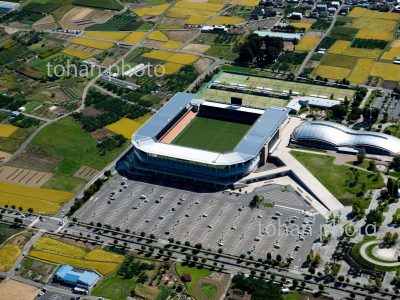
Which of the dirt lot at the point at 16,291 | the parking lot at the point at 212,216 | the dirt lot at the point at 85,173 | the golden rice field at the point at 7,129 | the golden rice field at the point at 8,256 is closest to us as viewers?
the dirt lot at the point at 16,291

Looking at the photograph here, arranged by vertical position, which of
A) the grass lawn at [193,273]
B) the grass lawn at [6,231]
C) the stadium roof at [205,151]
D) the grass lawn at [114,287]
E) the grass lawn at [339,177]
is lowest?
the grass lawn at [6,231]

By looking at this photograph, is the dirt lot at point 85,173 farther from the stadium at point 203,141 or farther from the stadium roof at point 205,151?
the stadium roof at point 205,151

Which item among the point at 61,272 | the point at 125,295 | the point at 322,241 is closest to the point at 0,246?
the point at 61,272

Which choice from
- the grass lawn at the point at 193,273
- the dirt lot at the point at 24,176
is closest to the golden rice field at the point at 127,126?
the dirt lot at the point at 24,176

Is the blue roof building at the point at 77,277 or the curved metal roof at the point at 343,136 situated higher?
the curved metal roof at the point at 343,136

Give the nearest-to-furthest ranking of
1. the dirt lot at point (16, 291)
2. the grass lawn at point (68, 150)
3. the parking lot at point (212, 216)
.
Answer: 1. the dirt lot at point (16, 291)
2. the parking lot at point (212, 216)
3. the grass lawn at point (68, 150)

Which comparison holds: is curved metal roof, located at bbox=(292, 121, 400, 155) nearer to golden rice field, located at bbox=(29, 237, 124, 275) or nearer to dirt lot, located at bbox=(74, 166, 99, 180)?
dirt lot, located at bbox=(74, 166, 99, 180)
